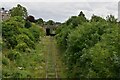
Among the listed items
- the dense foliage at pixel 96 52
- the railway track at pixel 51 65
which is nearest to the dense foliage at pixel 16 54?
the railway track at pixel 51 65

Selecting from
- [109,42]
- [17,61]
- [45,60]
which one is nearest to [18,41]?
[45,60]

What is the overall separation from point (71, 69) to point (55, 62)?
11099 millimetres

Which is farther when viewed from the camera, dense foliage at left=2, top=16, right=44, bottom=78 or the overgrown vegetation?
dense foliage at left=2, top=16, right=44, bottom=78

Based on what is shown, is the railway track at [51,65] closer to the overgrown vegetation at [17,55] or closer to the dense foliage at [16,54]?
the overgrown vegetation at [17,55]

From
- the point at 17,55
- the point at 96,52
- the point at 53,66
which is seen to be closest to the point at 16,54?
the point at 17,55

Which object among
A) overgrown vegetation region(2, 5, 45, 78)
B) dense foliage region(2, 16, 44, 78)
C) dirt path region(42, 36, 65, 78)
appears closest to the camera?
overgrown vegetation region(2, 5, 45, 78)

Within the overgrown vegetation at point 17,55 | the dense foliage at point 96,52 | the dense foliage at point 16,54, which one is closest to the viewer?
the dense foliage at point 96,52

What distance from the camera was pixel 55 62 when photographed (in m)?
45.3

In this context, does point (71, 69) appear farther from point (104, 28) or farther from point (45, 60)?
point (45, 60)

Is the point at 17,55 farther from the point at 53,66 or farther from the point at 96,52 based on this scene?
the point at 96,52

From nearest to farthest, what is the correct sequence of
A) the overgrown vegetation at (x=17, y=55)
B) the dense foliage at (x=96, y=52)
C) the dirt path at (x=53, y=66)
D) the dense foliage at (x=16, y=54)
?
the dense foliage at (x=96, y=52) < the overgrown vegetation at (x=17, y=55) < the dense foliage at (x=16, y=54) < the dirt path at (x=53, y=66)

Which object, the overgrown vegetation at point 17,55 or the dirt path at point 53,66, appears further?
the dirt path at point 53,66

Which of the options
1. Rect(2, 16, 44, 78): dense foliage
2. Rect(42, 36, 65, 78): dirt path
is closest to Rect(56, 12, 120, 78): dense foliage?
Rect(42, 36, 65, 78): dirt path

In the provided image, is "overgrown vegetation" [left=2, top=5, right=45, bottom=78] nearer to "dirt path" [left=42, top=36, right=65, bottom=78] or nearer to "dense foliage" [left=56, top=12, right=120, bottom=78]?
"dirt path" [left=42, top=36, right=65, bottom=78]
